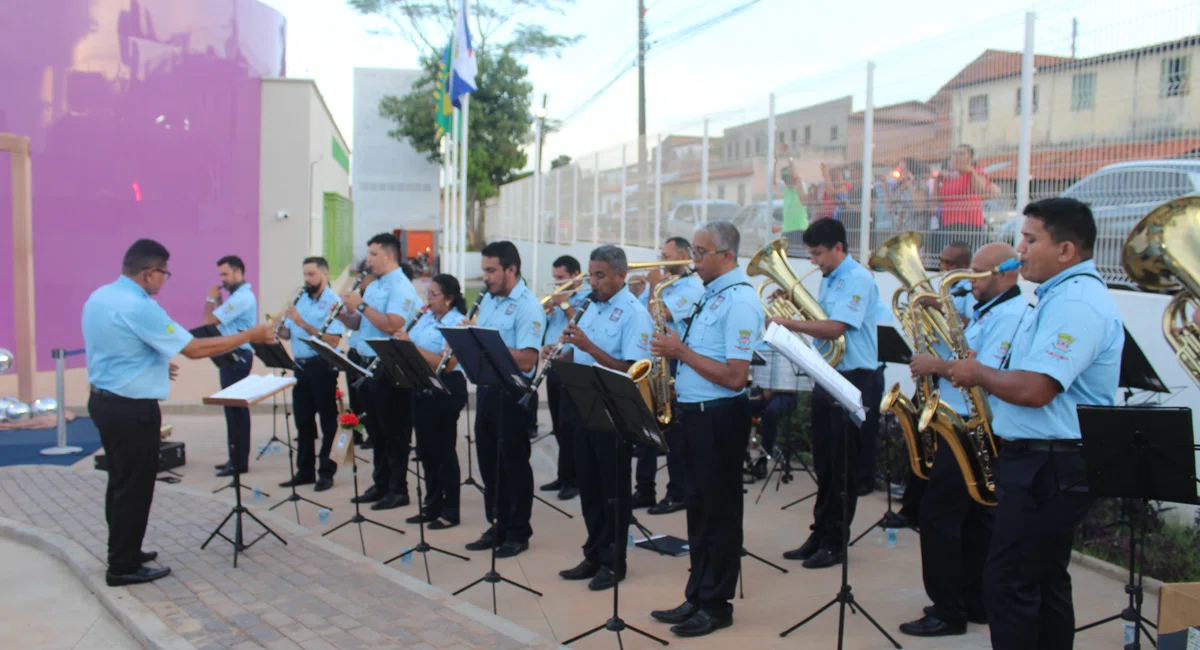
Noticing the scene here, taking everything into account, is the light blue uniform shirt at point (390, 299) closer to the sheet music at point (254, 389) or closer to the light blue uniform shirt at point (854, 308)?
the sheet music at point (254, 389)

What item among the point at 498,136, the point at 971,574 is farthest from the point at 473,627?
the point at 498,136

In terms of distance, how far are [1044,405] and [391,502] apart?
5759mm

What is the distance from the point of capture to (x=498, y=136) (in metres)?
38.6

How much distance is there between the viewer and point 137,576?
5863 millimetres

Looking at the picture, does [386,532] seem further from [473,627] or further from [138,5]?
[138,5]

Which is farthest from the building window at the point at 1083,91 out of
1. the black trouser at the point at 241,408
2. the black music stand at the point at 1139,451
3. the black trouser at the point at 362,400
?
the black trouser at the point at 241,408

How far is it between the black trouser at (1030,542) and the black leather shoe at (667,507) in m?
4.18

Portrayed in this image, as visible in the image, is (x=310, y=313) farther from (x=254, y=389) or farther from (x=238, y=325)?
(x=254, y=389)

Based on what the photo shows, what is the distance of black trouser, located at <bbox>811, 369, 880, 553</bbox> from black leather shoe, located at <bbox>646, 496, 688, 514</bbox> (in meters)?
1.65

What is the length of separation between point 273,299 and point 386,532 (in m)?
10.1

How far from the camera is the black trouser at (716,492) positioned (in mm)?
5023

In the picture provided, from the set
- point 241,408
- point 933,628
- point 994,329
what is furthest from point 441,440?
point 994,329

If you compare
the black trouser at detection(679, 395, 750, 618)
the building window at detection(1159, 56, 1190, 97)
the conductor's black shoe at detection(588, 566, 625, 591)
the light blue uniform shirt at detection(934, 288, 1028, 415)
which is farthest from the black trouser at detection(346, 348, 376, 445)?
the building window at detection(1159, 56, 1190, 97)

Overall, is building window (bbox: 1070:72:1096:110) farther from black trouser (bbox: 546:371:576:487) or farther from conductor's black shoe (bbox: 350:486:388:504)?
conductor's black shoe (bbox: 350:486:388:504)
